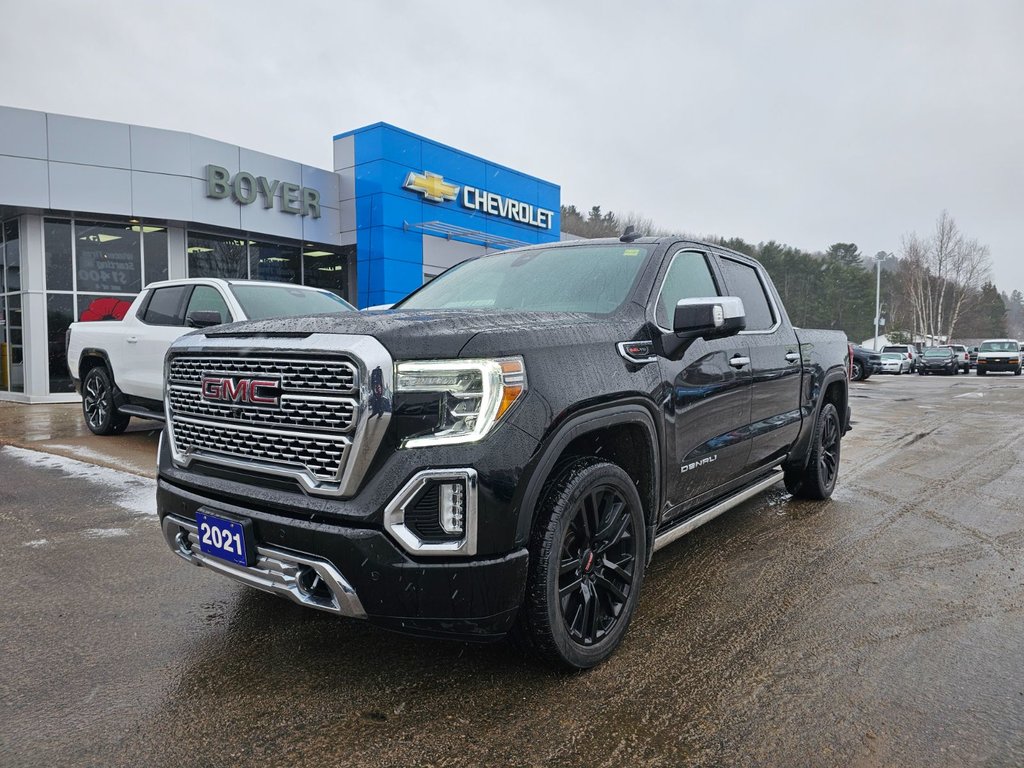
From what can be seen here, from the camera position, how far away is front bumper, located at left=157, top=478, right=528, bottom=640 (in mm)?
2314

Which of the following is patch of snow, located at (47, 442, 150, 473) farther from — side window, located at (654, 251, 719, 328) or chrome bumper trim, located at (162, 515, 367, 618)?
side window, located at (654, 251, 719, 328)

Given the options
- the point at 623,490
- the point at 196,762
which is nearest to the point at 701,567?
the point at 623,490

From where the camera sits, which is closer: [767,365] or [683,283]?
[683,283]

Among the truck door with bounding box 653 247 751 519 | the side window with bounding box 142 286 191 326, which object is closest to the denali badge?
the truck door with bounding box 653 247 751 519

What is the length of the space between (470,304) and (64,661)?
2374 millimetres

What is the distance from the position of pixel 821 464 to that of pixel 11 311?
16.8 m

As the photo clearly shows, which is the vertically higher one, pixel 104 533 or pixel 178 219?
pixel 178 219

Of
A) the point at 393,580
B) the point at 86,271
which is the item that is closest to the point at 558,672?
the point at 393,580

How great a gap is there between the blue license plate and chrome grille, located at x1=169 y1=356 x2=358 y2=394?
55 cm

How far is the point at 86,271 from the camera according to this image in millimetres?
15406

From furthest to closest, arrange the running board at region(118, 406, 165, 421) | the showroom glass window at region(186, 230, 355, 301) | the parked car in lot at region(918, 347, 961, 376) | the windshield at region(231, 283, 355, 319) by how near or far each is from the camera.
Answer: the parked car in lot at region(918, 347, 961, 376), the showroom glass window at region(186, 230, 355, 301), the running board at region(118, 406, 165, 421), the windshield at region(231, 283, 355, 319)

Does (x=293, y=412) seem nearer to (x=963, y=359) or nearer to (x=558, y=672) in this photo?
(x=558, y=672)

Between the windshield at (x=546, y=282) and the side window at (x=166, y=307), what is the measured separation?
15.3 ft

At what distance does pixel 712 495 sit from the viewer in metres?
3.88
